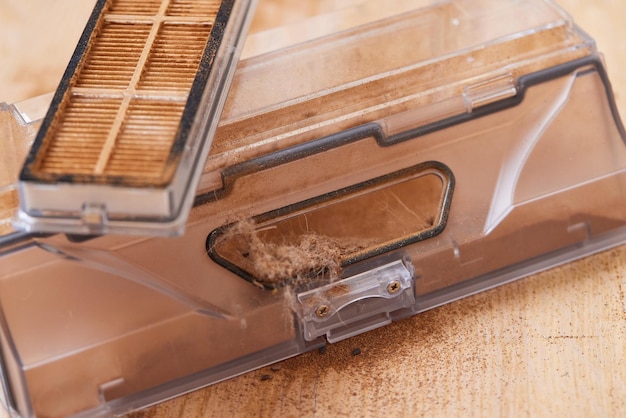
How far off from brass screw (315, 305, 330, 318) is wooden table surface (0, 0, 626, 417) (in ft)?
0.18

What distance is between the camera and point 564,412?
0.82 metres

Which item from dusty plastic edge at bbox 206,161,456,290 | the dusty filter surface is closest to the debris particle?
dusty plastic edge at bbox 206,161,456,290

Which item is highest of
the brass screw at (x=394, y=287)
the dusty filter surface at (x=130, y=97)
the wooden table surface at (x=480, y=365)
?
the dusty filter surface at (x=130, y=97)

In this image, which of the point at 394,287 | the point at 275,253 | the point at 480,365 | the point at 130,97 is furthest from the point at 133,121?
the point at 480,365

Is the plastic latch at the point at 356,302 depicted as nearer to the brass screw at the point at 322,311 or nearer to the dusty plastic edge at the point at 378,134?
the brass screw at the point at 322,311

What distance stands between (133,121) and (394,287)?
31 cm

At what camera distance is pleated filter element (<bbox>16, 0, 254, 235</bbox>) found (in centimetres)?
71

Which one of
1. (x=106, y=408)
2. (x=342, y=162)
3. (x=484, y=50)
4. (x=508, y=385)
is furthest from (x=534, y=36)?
(x=106, y=408)

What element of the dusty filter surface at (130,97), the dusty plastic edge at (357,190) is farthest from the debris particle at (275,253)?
the dusty filter surface at (130,97)

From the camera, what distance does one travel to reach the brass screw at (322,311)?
2.79 feet

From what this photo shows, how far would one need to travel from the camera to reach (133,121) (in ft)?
2.52

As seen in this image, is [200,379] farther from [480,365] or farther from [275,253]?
[480,365]

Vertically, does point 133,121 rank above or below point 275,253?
above

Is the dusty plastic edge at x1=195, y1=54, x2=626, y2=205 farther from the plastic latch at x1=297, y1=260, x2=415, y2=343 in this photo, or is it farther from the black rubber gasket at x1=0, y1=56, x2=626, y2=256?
the plastic latch at x1=297, y1=260, x2=415, y2=343
